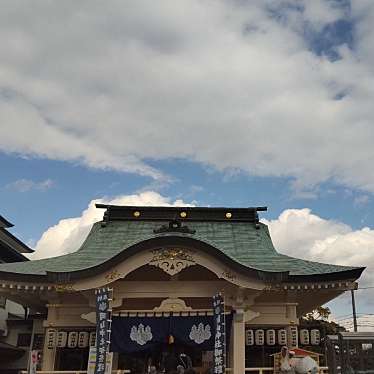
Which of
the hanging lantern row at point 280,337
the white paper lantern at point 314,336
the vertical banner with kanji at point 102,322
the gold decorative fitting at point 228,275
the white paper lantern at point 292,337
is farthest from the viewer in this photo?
the white paper lantern at point 314,336

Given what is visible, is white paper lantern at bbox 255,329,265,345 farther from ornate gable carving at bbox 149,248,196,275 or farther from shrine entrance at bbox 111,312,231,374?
ornate gable carving at bbox 149,248,196,275

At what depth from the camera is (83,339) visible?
44.9 ft

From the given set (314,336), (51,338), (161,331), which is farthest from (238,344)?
(51,338)

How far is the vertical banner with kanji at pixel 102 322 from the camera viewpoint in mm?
12211

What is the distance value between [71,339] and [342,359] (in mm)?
8059

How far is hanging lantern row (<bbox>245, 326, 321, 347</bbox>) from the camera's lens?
13.5 m

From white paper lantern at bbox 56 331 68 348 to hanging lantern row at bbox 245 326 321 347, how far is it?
5.48 meters

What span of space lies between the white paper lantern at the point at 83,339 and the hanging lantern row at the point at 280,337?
484 cm

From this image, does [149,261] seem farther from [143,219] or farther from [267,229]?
[267,229]

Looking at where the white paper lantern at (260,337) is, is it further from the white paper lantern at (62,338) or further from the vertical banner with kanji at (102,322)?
the white paper lantern at (62,338)

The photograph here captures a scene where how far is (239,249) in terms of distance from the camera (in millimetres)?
15930

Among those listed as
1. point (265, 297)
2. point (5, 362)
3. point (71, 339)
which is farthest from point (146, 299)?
point (5, 362)

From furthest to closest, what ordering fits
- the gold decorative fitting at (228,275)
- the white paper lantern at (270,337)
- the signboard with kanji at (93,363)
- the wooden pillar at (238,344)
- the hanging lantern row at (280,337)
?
the white paper lantern at (270,337) → the hanging lantern row at (280,337) → the gold decorative fitting at (228,275) → the wooden pillar at (238,344) → the signboard with kanji at (93,363)

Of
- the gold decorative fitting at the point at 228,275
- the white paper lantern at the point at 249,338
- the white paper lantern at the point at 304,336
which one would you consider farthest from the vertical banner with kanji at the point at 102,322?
the white paper lantern at the point at 304,336
